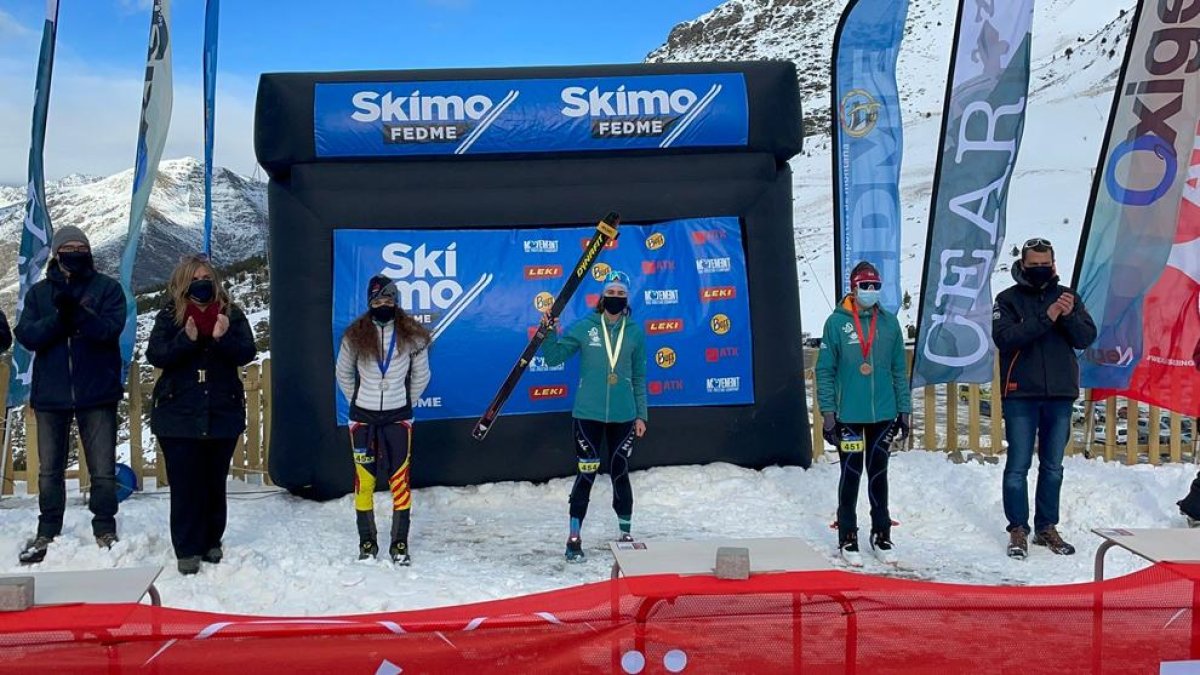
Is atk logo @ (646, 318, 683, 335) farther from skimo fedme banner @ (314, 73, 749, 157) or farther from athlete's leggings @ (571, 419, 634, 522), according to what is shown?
athlete's leggings @ (571, 419, 634, 522)

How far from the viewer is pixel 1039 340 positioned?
19.3 ft

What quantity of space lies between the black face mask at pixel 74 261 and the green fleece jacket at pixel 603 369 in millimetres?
2663

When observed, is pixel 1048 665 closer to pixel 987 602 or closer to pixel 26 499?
pixel 987 602

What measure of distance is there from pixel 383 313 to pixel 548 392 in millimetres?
2106

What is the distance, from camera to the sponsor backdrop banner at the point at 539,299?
7324mm

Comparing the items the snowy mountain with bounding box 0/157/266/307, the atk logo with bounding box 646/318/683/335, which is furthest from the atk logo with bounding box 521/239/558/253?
the snowy mountain with bounding box 0/157/266/307

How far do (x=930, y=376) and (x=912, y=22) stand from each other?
202 ft

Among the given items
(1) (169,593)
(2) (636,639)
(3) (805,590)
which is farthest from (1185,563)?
(1) (169,593)

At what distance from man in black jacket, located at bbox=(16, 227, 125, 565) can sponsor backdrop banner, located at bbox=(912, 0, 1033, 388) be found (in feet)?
19.6

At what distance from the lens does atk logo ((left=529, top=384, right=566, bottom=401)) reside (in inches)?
294

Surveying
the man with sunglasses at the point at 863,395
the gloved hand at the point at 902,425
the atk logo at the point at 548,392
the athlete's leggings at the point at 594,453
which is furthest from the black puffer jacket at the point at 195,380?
the gloved hand at the point at 902,425

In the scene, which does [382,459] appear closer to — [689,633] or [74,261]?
[74,261]

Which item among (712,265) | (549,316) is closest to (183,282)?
(549,316)

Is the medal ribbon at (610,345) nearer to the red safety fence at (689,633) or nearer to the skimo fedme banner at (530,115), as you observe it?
the skimo fedme banner at (530,115)
